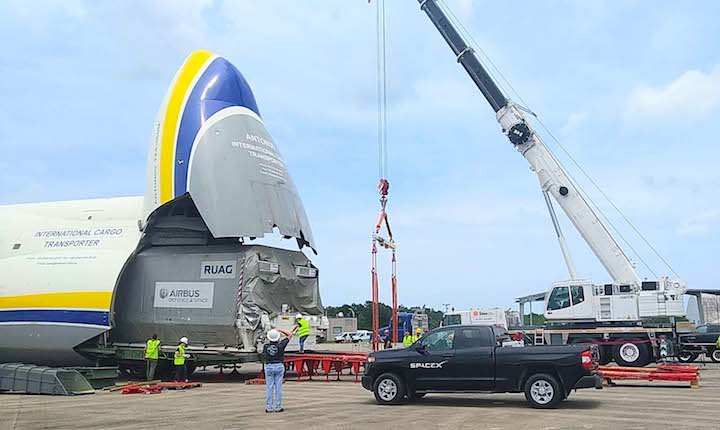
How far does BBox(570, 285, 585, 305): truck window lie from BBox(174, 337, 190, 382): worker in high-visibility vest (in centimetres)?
1362

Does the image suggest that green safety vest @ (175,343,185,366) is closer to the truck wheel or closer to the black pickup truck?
the black pickup truck

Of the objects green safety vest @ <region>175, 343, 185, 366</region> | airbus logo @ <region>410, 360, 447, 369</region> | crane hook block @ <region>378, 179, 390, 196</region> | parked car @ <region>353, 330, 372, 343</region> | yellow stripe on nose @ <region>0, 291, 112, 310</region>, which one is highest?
crane hook block @ <region>378, 179, 390, 196</region>

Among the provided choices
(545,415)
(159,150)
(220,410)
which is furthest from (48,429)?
(159,150)

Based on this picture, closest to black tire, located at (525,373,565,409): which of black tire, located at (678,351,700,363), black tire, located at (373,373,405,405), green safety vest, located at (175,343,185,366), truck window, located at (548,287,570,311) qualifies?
black tire, located at (373,373,405,405)

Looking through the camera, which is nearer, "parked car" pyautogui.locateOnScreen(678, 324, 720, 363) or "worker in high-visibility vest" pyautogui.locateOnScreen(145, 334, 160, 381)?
"worker in high-visibility vest" pyautogui.locateOnScreen(145, 334, 160, 381)

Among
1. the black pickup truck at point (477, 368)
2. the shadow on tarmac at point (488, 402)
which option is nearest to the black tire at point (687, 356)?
the shadow on tarmac at point (488, 402)

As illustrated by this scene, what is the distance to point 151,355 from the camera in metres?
20.0

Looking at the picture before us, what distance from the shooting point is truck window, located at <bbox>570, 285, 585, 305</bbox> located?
25.1 meters

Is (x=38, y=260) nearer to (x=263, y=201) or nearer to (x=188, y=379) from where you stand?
(x=188, y=379)

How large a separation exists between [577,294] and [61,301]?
1708 cm

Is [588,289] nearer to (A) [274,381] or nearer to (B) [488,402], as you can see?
(B) [488,402]

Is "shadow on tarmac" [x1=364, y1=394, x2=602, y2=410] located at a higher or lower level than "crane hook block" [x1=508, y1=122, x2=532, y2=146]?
lower

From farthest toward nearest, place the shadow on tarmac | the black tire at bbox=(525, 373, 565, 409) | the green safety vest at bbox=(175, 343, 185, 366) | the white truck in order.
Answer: the white truck → the green safety vest at bbox=(175, 343, 185, 366) → the shadow on tarmac → the black tire at bbox=(525, 373, 565, 409)

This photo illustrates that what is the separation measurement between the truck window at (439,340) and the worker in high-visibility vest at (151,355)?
9177 mm
